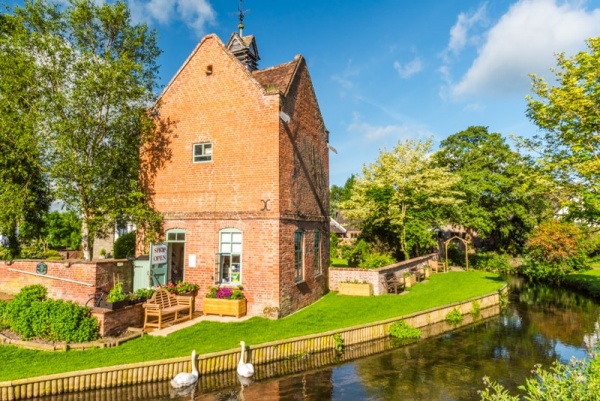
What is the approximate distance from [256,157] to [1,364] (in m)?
9.68

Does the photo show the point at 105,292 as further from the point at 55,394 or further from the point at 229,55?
the point at 229,55

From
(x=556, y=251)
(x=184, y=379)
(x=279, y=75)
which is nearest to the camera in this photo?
(x=184, y=379)

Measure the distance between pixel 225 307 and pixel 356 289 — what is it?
7543 mm

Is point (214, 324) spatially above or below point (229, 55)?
below

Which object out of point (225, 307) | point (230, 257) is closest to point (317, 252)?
point (230, 257)

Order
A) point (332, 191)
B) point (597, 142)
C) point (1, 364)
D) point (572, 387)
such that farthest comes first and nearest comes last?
point (332, 191) → point (597, 142) → point (1, 364) → point (572, 387)

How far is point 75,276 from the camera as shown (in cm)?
1193

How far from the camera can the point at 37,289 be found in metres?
12.0

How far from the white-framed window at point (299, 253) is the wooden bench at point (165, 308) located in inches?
179

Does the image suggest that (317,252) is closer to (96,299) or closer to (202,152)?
(202,152)

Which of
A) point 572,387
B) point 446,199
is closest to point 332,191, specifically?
point 446,199

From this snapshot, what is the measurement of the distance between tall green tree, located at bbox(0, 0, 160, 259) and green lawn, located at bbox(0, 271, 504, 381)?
5.86m

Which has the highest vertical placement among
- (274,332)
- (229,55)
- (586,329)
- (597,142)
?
(229,55)

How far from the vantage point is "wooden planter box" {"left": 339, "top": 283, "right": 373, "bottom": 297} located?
1803 cm
